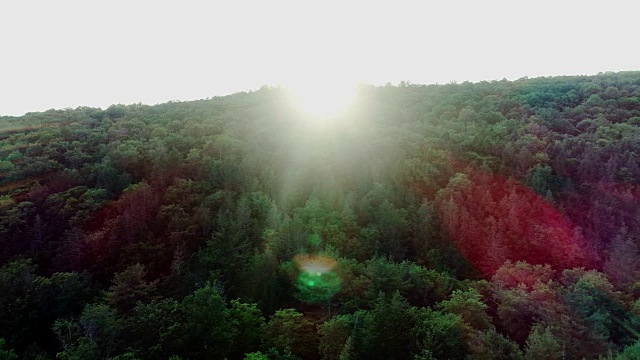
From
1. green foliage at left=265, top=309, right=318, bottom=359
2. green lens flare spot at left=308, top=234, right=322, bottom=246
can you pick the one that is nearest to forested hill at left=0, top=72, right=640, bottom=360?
green foliage at left=265, top=309, right=318, bottom=359

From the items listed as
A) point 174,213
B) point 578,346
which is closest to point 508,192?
point 578,346

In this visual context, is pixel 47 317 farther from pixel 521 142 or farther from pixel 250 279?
pixel 521 142

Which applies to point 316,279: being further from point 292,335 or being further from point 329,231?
point 329,231

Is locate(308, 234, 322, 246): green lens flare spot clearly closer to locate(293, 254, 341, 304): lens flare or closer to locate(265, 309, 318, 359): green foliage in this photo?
locate(293, 254, 341, 304): lens flare

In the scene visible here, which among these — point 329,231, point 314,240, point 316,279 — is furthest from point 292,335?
point 329,231

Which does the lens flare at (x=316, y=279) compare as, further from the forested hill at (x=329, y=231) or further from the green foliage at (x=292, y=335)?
the green foliage at (x=292, y=335)

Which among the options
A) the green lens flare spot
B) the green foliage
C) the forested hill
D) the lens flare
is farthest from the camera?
the green lens flare spot

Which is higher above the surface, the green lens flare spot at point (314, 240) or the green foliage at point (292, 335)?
the green lens flare spot at point (314, 240)

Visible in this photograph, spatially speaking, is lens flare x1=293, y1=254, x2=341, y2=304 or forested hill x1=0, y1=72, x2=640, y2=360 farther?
lens flare x1=293, y1=254, x2=341, y2=304

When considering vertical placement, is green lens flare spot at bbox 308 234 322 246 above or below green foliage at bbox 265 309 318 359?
above

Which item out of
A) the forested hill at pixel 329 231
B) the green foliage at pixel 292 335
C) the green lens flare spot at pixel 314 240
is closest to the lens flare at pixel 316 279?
the forested hill at pixel 329 231
